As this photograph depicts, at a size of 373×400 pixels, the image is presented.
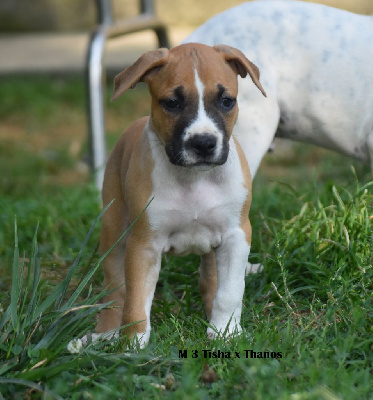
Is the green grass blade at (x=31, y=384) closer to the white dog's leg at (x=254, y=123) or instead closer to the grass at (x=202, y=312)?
the grass at (x=202, y=312)

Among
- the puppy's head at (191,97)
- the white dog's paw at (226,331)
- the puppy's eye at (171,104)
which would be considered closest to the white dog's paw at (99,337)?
the white dog's paw at (226,331)

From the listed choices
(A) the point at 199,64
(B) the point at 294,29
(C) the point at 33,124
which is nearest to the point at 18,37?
(C) the point at 33,124

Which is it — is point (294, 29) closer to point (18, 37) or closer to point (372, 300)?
point (372, 300)

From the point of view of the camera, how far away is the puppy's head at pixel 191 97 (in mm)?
3275

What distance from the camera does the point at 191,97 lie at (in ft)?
11.0

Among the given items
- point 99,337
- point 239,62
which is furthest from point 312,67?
point 99,337

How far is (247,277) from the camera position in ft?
13.6

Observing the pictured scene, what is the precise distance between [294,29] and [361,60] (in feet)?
1.27

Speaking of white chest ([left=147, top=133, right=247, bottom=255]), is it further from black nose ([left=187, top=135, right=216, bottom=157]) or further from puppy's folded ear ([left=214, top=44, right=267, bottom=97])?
puppy's folded ear ([left=214, top=44, right=267, bottom=97])

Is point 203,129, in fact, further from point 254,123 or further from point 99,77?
point 99,77

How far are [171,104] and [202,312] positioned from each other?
110 centimetres

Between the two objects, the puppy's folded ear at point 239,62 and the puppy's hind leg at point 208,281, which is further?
the puppy's hind leg at point 208,281

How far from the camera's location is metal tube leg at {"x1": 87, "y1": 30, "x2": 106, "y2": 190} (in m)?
6.46

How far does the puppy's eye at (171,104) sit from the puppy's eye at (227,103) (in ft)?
0.61
